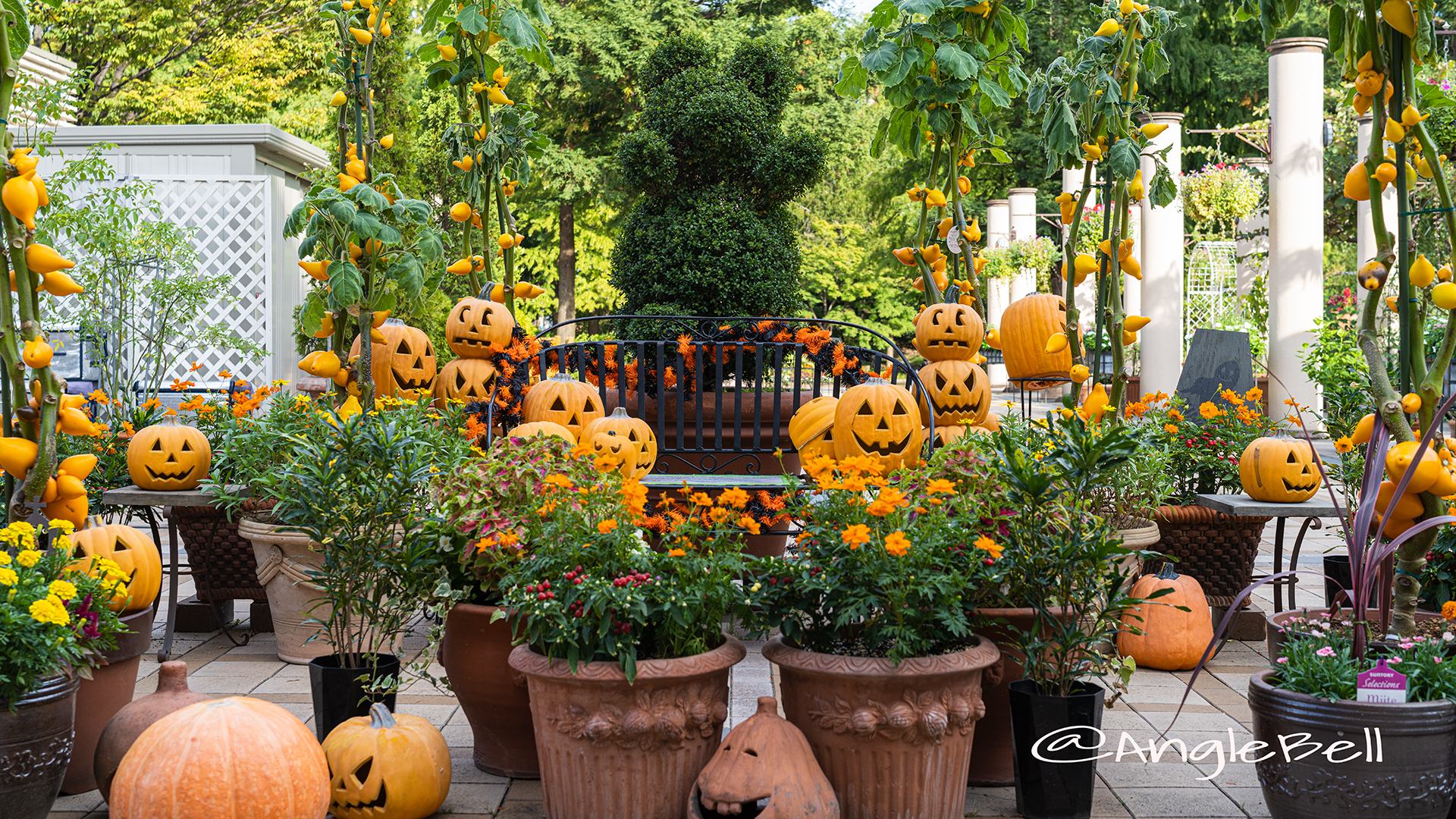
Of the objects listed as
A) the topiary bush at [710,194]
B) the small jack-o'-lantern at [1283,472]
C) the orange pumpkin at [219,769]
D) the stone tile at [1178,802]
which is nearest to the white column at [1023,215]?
the topiary bush at [710,194]

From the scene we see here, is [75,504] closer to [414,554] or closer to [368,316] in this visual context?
[414,554]

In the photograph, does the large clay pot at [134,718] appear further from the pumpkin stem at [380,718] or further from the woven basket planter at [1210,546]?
the woven basket planter at [1210,546]

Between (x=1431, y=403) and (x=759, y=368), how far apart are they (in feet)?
8.72

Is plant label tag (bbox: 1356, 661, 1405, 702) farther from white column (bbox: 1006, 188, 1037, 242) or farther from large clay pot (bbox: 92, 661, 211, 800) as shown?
white column (bbox: 1006, 188, 1037, 242)

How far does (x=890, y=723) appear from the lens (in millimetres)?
2318

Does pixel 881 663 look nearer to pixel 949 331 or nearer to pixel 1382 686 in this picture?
pixel 1382 686

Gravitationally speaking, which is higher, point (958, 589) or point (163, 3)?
point (163, 3)

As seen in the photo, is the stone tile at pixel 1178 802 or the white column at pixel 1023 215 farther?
the white column at pixel 1023 215

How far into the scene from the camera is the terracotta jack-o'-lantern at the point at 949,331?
4.71 meters

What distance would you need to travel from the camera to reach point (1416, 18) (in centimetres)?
248

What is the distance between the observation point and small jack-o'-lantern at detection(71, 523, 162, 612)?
302cm

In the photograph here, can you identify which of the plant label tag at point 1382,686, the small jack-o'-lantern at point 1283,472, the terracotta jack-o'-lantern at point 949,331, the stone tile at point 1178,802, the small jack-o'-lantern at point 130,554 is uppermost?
the terracotta jack-o'-lantern at point 949,331

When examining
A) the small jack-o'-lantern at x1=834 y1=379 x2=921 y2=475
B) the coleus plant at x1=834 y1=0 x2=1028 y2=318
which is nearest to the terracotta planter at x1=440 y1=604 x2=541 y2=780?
the small jack-o'-lantern at x1=834 y1=379 x2=921 y2=475

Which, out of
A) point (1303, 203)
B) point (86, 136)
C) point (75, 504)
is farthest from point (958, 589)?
point (86, 136)
